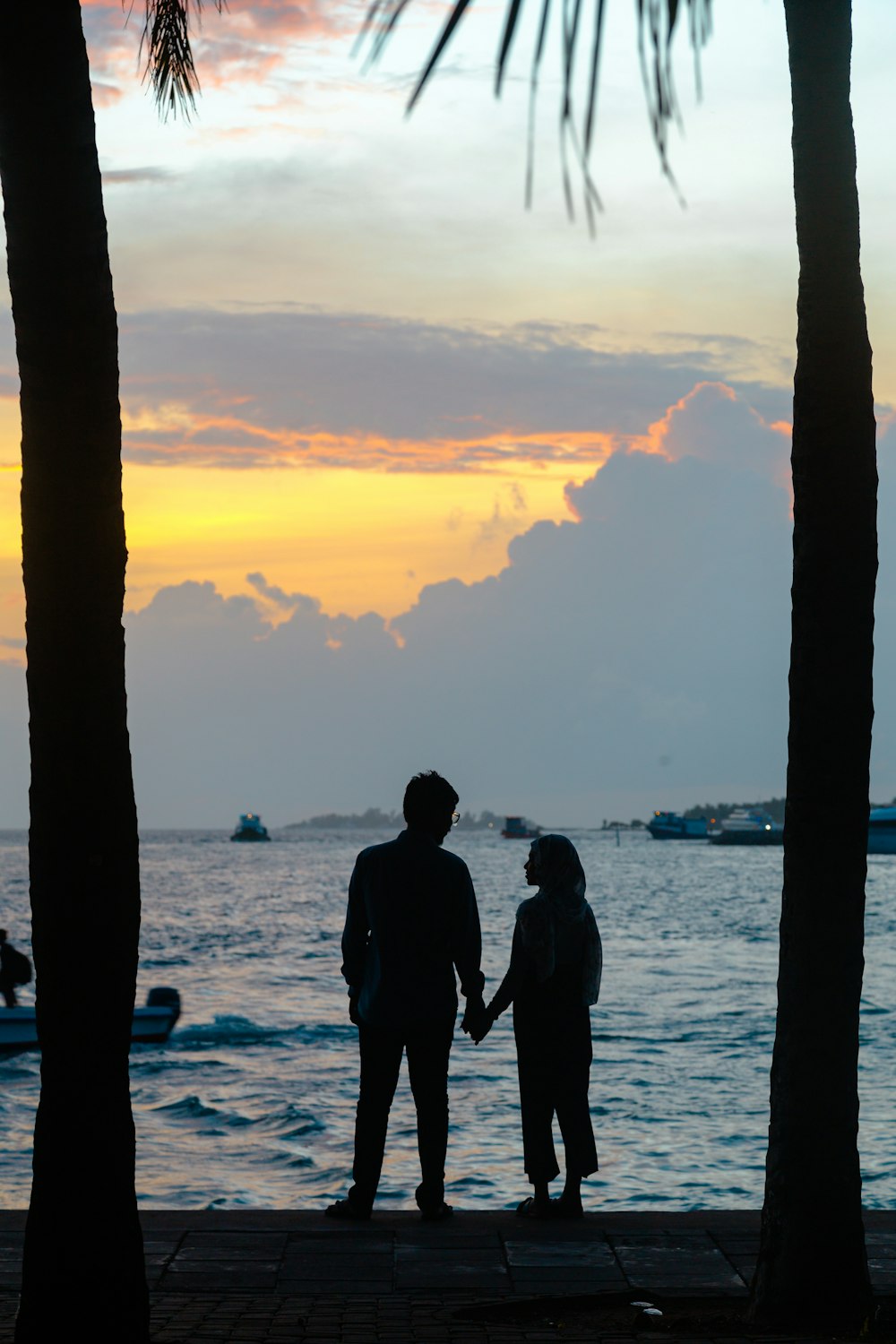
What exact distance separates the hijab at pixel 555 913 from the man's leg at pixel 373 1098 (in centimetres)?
77

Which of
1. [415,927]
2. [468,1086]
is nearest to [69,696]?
[415,927]

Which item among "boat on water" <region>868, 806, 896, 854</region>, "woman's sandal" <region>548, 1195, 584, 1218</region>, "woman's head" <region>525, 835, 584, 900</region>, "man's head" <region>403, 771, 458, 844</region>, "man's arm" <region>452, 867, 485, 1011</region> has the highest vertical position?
"man's head" <region>403, 771, 458, 844</region>

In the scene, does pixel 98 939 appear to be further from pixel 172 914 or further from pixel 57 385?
pixel 172 914

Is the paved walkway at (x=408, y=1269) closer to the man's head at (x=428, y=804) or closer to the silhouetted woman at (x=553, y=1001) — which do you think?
the silhouetted woman at (x=553, y=1001)

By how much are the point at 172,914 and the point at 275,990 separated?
3353 cm

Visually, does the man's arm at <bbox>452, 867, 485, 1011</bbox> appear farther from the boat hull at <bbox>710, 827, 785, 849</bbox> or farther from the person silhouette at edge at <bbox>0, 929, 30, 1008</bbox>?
the boat hull at <bbox>710, 827, 785, 849</bbox>

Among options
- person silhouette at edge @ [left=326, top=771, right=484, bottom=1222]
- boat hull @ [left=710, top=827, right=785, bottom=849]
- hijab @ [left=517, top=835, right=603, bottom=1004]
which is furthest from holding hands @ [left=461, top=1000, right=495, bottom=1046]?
boat hull @ [left=710, top=827, right=785, bottom=849]

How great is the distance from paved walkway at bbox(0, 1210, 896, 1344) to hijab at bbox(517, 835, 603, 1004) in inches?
44.2

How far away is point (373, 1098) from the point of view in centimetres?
707

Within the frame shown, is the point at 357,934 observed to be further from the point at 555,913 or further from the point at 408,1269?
the point at 408,1269

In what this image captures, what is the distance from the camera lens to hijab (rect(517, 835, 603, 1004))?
7.25 meters

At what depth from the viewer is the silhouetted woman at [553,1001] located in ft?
23.9

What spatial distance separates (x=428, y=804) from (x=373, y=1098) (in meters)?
1.36

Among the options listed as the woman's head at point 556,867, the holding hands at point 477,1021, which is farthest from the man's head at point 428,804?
the holding hands at point 477,1021
